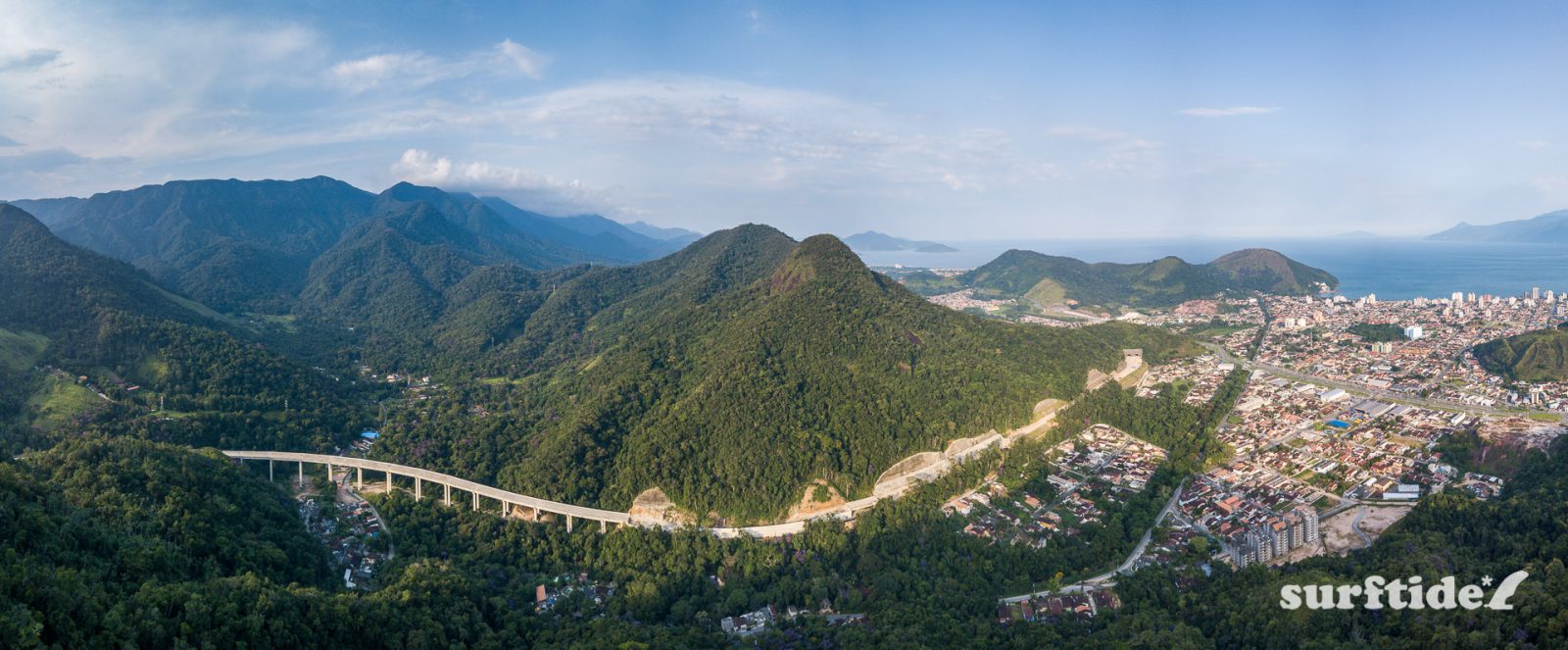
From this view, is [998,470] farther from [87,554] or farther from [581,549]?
[87,554]

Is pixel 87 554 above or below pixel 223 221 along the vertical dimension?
below

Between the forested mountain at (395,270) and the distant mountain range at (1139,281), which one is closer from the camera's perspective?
the forested mountain at (395,270)

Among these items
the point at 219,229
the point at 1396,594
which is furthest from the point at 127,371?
the point at 219,229

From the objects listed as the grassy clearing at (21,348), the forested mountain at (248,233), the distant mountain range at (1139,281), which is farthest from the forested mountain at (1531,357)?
the forested mountain at (248,233)

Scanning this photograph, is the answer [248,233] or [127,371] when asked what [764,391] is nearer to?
[127,371]

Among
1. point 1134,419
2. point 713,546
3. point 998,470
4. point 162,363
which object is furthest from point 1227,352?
point 162,363

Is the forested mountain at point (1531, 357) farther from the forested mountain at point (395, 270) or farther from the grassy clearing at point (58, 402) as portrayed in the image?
the forested mountain at point (395, 270)

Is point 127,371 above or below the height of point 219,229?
below
